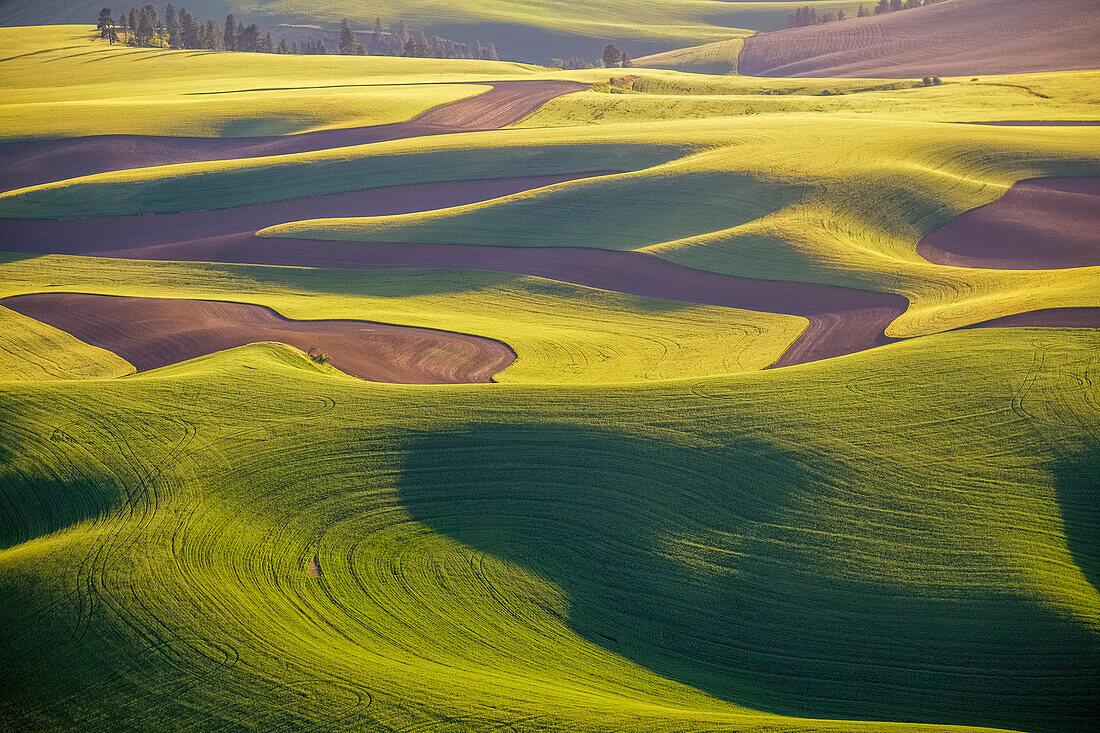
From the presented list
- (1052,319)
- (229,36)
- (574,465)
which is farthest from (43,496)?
(229,36)

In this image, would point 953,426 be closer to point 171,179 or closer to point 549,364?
point 549,364

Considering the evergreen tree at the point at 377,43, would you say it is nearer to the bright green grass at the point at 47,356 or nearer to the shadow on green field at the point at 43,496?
the bright green grass at the point at 47,356

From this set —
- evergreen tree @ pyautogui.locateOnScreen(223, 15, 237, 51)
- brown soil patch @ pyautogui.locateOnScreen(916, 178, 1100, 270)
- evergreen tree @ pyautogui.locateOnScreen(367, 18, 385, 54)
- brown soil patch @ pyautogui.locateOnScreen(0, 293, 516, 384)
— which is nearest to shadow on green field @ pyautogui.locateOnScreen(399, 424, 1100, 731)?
brown soil patch @ pyautogui.locateOnScreen(0, 293, 516, 384)

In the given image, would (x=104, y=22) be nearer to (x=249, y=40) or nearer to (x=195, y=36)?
(x=195, y=36)

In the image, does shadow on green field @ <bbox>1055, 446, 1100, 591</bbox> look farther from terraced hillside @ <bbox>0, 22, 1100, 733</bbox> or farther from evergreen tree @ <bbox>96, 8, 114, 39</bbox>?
evergreen tree @ <bbox>96, 8, 114, 39</bbox>

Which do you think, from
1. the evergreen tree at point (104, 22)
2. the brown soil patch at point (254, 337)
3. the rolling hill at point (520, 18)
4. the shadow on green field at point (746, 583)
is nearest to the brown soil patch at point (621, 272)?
the brown soil patch at point (254, 337)
